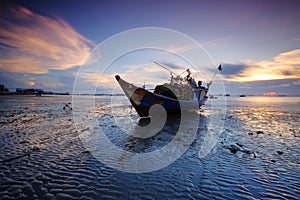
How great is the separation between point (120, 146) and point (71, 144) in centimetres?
344

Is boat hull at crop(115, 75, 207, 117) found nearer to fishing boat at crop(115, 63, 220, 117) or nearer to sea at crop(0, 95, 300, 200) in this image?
fishing boat at crop(115, 63, 220, 117)

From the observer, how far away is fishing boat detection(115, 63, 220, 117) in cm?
2259

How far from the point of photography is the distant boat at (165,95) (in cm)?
2259

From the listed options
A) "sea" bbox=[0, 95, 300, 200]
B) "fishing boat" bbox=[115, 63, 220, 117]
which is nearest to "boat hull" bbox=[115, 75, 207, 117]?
"fishing boat" bbox=[115, 63, 220, 117]

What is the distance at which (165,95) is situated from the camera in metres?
31.0

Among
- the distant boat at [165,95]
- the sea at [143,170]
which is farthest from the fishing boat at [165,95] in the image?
the sea at [143,170]

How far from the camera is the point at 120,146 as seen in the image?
11219 millimetres

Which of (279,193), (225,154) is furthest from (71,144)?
(279,193)

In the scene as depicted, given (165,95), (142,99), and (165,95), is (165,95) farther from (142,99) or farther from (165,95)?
(142,99)

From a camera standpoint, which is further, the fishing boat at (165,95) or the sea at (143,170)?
the fishing boat at (165,95)

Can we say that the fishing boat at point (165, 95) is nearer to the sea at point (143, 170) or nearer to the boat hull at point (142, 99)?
the boat hull at point (142, 99)

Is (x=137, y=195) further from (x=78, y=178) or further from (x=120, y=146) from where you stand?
(x=120, y=146)

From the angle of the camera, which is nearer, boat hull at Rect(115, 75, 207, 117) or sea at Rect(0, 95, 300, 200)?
sea at Rect(0, 95, 300, 200)

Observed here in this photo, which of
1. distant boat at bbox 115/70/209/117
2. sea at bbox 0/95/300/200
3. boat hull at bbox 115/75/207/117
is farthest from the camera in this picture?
distant boat at bbox 115/70/209/117
